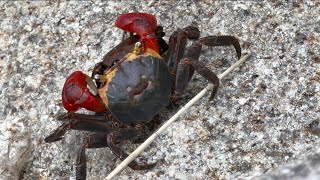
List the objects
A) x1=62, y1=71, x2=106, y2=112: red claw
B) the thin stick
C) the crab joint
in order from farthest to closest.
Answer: the crab joint → x1=62, y1=71, x2=106, y2=112: red claw → the thin stick

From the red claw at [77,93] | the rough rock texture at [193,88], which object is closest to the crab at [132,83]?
the red claw at [77,93]

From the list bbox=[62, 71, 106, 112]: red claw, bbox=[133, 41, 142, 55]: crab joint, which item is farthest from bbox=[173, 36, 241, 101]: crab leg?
bbox=[62, 71, 106, 112]: red claw

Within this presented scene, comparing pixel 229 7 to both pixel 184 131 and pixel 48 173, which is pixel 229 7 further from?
pixel 48 173

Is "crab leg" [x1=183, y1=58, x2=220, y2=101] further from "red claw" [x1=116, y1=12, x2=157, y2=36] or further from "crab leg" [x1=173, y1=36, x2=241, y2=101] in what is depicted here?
"red claw" [x1=116, y1=12, x2=157, y2=36]

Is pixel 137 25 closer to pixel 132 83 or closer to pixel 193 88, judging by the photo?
pixel 132 83

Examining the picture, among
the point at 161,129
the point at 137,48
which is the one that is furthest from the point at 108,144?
the point at 137,48

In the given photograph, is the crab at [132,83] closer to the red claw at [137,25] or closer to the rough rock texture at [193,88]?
the red claw at [137,25]
